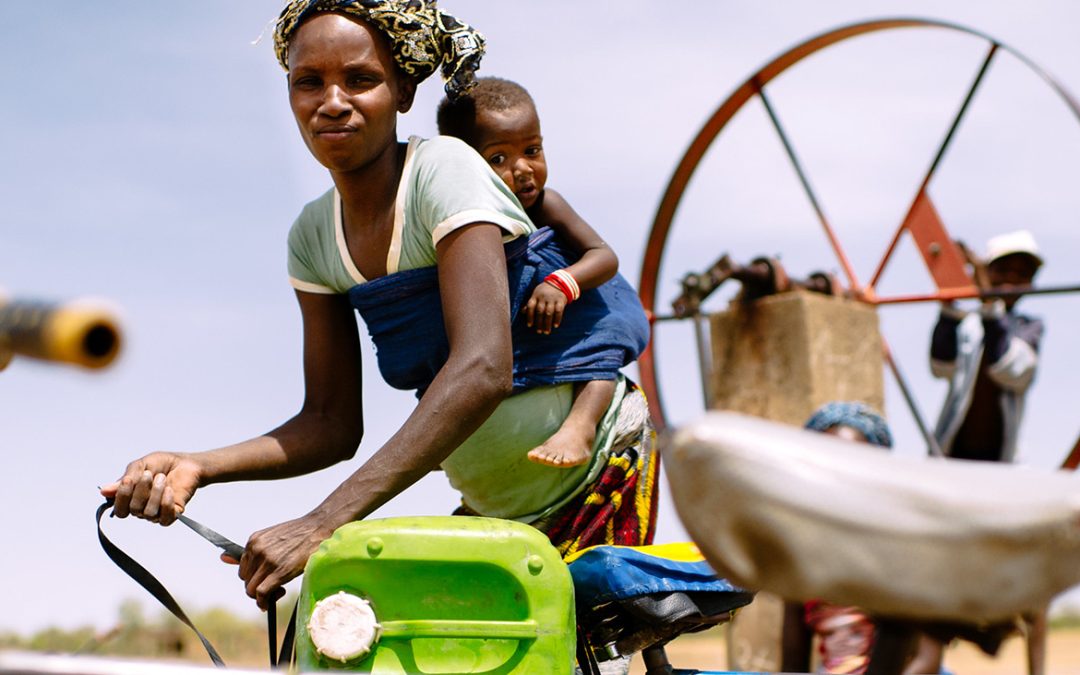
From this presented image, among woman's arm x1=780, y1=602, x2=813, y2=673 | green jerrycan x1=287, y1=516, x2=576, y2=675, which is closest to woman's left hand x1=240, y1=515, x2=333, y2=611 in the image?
green jerrycan x1=287, y1=516, x2=576, y2=675

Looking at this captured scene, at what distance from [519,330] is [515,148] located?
0.52 metres

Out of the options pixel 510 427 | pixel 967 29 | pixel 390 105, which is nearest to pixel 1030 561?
pixel 510 427

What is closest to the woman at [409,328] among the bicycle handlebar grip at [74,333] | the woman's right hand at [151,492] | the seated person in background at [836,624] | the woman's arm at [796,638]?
the woman's right hand at [151,492]

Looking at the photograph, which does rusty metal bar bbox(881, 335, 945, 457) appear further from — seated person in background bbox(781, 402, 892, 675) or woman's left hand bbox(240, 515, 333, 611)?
woman's left hand bbox(240, 515, 333, 611)

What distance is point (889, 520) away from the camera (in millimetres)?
1194

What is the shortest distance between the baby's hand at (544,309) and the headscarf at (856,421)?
2.07m

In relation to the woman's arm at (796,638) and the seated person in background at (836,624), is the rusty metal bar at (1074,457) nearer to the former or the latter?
the seated person in background at (836,624)

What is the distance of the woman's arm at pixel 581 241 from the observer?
253cm

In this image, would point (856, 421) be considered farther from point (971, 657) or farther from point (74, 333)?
point (971, 657)

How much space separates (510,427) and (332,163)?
0.56 m

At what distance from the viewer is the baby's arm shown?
2373 mm

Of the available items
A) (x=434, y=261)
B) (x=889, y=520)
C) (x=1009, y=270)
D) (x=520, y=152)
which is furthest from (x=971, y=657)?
(x=889, y=520)

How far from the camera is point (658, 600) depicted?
2023 millimetres

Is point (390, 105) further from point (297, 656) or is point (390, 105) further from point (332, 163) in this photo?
point (297, 656)
